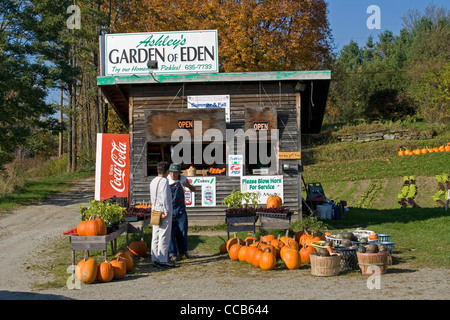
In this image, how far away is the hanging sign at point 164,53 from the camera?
49.9 ft

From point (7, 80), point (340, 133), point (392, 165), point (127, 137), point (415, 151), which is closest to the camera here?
point (127, 137)

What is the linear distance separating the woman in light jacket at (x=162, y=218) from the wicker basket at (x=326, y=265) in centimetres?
283

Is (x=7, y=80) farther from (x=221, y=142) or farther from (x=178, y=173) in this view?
(x=178, y=173)

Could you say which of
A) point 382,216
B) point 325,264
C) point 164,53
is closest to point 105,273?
point 325,264

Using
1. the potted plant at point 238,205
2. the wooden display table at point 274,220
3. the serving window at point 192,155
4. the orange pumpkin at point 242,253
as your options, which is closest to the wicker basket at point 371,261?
the orange pumpkin at point 242,253

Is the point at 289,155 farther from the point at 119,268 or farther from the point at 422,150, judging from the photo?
the point at 422,150

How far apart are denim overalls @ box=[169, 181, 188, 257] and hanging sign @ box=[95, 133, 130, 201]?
14.5ft

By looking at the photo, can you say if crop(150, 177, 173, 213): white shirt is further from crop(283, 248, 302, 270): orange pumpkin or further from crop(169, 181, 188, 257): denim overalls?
crop(283, 248, 302, 270): orange pumpkin

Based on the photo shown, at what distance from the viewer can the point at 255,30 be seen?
3225 cm

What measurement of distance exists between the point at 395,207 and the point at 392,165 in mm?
7957

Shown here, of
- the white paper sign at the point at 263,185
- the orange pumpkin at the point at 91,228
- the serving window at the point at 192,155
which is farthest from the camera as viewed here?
the serving window at the point at 192,155

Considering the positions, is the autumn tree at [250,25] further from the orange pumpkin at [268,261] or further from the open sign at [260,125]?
the orange pumpkin at [268,261]

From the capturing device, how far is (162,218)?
1006cm

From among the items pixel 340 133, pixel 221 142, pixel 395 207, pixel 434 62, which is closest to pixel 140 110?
pixel 221 142
